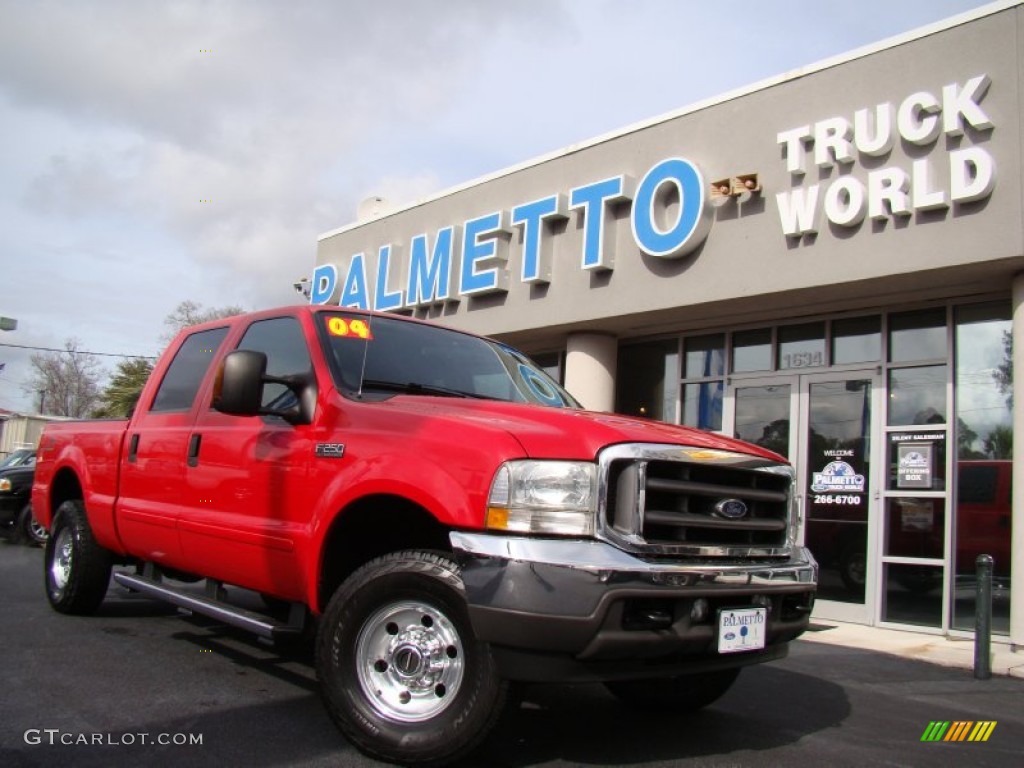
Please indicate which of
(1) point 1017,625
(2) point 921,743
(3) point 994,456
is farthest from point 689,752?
(3) point 994,456

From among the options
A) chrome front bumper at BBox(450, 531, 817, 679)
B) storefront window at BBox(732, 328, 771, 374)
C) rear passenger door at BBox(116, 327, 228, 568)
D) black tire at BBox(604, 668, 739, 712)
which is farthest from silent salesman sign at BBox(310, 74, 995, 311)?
chrome front bumper at BBox(450, 531, 817, 679)

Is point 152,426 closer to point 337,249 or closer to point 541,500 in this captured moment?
point 541,500

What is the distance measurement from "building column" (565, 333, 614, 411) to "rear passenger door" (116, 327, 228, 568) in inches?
256

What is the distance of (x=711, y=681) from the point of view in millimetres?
4500

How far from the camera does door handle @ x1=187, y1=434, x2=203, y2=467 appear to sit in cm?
486

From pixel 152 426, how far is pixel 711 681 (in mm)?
3622

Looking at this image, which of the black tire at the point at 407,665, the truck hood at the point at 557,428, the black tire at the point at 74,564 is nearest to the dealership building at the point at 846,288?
the truck hood at the point at 557,428

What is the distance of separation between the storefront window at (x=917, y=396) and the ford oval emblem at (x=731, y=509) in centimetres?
610

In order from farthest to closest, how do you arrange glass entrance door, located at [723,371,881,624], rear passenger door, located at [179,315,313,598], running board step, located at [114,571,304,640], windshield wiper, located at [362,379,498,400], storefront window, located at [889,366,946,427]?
glass entrance door, located at [723,371,881,624] → storefront window, located at [889,366,946,427] → windshield wiper, located at [362,379,498,400] → rear passenger door, located at [179,315,313,598] → running board step, located at [114,571,304,640]

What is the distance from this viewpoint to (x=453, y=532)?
3281 mm

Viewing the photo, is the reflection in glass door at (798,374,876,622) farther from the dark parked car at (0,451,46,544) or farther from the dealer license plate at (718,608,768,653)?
the dark parked car at (0,451,46,544)

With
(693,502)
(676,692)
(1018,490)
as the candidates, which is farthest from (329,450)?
(1018,490)

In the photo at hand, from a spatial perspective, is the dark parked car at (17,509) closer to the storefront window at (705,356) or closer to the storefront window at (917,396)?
the storefront window at (705,356)

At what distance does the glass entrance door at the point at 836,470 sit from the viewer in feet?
30.1
